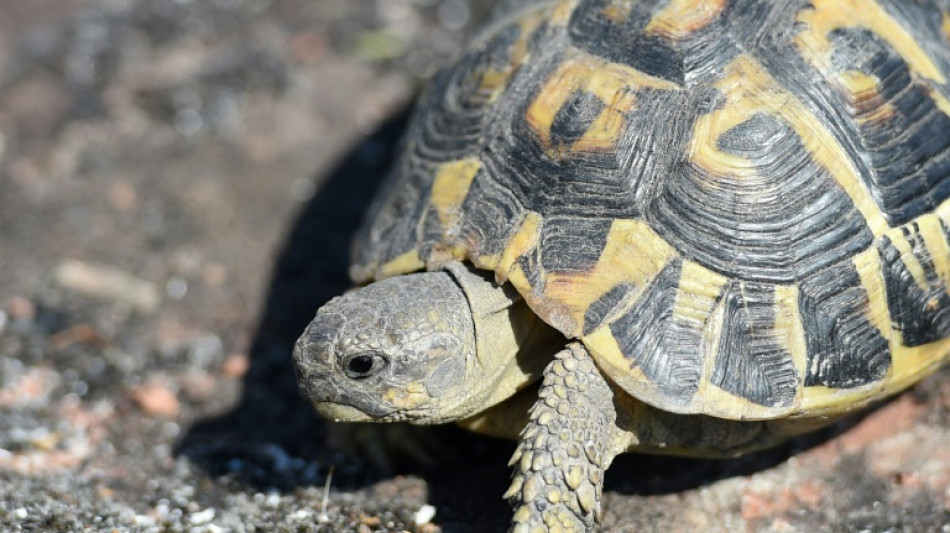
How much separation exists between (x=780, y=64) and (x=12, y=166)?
4.20 meters

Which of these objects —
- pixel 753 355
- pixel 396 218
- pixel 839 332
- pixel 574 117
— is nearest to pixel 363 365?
pixel 396 218

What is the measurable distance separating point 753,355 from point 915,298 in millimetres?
657

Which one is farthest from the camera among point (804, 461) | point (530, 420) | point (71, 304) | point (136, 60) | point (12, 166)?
point (136, 60)

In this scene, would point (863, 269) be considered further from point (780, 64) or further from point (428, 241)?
point (428, 241)

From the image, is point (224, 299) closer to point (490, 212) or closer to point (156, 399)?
point (156, 399)

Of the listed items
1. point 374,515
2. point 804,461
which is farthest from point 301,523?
point 804,461

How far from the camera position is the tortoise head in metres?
3.16

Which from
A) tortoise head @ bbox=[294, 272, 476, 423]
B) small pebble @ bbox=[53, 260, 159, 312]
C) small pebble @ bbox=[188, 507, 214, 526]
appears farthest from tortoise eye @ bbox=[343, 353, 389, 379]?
small pebble @ bbox=[53, 260, 159, 312]

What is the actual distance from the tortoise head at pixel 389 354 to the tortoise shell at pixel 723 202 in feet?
0.82

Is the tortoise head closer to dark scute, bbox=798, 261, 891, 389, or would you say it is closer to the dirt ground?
the dirt ground

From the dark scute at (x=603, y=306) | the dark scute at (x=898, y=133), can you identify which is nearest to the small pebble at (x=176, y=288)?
the dark scute at (x=603, y=306)

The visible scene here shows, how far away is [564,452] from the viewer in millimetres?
3076

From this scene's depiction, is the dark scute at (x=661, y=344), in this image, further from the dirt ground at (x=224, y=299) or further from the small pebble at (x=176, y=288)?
the small pebble at (x=176, y=288)

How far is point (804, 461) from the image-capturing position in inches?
149
